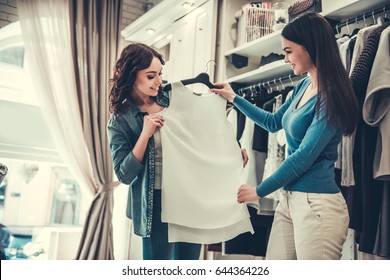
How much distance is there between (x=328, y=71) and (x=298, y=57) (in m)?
0.12

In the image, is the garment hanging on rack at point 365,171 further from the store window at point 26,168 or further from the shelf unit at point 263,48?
the store window at point 26,168

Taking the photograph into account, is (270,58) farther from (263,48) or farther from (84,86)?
(84,86)

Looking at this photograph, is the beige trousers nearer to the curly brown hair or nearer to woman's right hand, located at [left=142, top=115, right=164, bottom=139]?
woman's right hand, located at [left=142, top=115, right=164, bottom=139]

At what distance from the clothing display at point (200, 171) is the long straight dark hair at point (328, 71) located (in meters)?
0.40

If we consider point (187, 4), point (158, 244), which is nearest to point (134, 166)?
point (158, 244)

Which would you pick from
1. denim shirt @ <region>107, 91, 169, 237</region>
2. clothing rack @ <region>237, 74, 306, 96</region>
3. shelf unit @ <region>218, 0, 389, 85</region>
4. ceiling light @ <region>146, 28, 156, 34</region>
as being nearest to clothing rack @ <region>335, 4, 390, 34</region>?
shelf unit @ <region>218, 0, 389, 85</region>

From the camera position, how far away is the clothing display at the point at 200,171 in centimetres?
122

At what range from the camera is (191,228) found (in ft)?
4.03

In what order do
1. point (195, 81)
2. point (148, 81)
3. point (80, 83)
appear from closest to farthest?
point (148, 81)
point (195, 81)
point (80, 83)

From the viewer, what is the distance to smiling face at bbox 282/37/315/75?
1.12 m

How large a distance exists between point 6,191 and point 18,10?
1.05 meters

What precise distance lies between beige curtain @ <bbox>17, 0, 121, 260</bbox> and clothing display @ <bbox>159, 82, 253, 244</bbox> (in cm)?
108

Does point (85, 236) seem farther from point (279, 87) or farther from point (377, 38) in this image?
point (377, 38)

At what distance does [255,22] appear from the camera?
1890 millimetres
